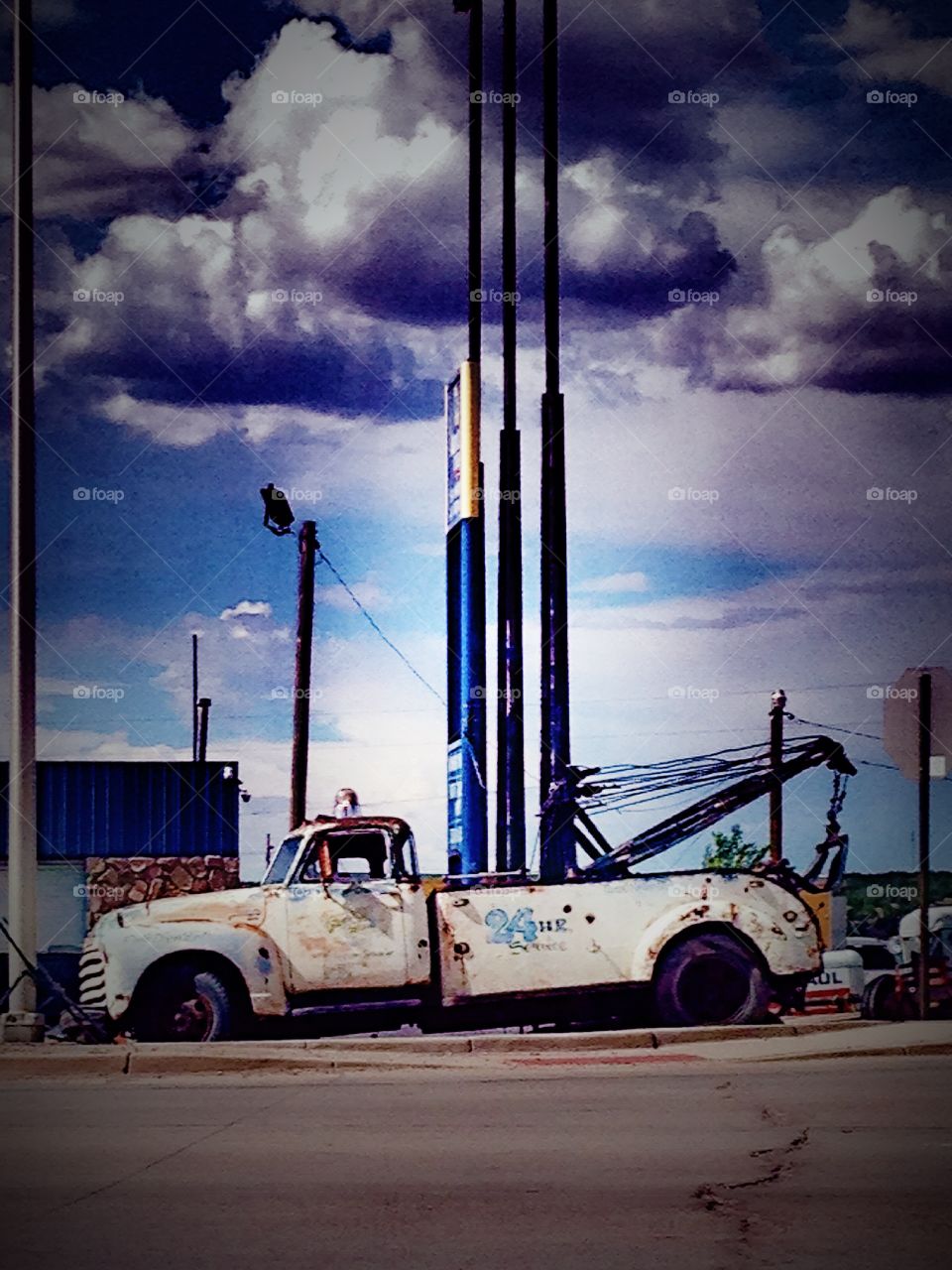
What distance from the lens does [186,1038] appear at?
1448cm

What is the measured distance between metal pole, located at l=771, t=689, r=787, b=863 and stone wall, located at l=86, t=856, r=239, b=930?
6.09 metres

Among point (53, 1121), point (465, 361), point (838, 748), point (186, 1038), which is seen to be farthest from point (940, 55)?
point (53, 1121)

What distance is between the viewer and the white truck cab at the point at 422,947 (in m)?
14.6

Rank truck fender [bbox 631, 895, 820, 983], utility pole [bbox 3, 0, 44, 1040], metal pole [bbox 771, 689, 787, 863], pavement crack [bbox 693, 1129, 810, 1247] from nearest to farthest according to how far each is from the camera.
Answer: pavement crack [bbox 693, 1129, 810, 1247] → utility pole [bbox 3, 0, 44, 1040] → truck fender [bbox 631, 895, 820, 983] → metal pole [bbox 771, 689, 787, 863]

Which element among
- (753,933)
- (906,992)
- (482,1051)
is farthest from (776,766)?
(482,1051)

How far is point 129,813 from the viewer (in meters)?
20.0


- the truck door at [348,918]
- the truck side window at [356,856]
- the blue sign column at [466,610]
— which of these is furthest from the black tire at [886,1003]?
the truck side window at [356,856]

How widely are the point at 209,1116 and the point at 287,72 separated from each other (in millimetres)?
10864

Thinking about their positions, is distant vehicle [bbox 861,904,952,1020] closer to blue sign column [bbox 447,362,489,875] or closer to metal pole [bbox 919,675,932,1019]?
metal pole [bbox 919,675,932,1019]

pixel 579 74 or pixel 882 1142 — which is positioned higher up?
pixel 579 74

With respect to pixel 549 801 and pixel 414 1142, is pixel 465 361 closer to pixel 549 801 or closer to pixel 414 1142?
pixel 549 801

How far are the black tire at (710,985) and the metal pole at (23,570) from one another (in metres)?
5.46

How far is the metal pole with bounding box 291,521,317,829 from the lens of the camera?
17.6 meters

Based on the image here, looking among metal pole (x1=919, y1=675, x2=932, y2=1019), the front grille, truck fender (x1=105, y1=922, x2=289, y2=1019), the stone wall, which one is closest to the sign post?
metal pole (x1=919, y1=675, x2=932, y2=1019)
